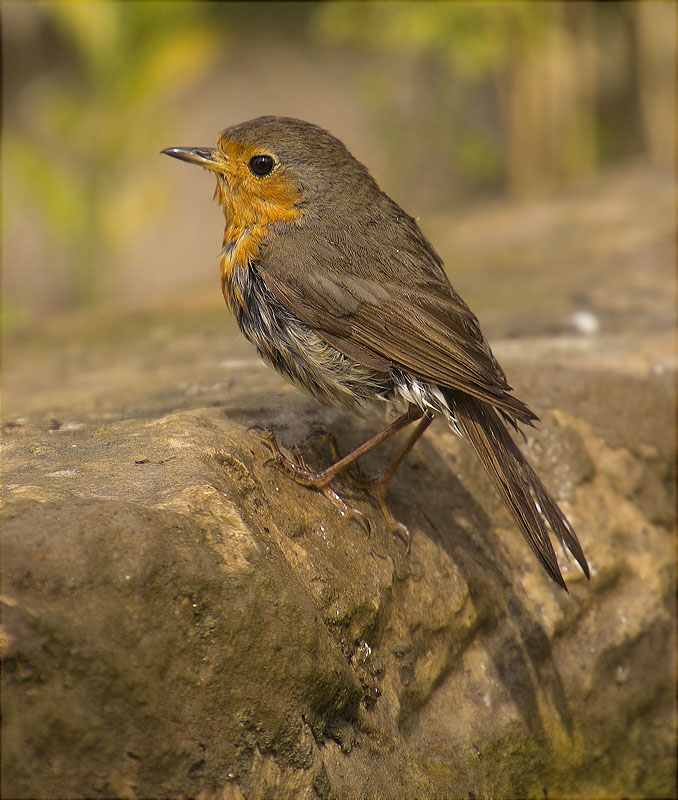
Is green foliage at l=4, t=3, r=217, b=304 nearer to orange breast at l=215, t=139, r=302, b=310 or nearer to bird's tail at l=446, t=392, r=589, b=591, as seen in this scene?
orange breast at l=215, t=139, r=302, b=310

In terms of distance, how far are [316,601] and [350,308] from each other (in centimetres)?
103

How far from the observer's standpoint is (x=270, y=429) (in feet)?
10.7

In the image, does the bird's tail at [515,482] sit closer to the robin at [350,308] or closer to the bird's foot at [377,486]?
the robin at [350,308]

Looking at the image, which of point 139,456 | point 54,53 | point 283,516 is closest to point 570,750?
point 283,516

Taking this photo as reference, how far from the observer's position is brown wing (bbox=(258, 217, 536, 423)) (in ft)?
9.98

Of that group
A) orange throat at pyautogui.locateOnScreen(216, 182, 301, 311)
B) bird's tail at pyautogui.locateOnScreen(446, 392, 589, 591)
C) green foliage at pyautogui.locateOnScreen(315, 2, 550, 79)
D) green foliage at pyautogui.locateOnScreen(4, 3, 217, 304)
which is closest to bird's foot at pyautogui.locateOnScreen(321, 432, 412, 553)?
bird's tail at pyautogui.locateOnScreen(446, 392, 589, 591)

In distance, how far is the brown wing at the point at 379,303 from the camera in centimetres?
304

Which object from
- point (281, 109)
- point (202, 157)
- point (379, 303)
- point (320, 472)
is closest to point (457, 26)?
point (281, 109)

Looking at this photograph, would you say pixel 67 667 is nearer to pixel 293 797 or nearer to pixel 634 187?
pixel 293 797

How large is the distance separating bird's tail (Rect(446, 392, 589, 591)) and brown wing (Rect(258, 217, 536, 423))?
113 mm

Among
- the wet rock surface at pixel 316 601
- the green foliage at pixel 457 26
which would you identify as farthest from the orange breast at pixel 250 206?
the green foliage at pixel 457 26

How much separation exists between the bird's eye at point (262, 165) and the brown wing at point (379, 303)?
27cm

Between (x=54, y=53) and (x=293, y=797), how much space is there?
33.8 feet

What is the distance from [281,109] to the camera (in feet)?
36.4
